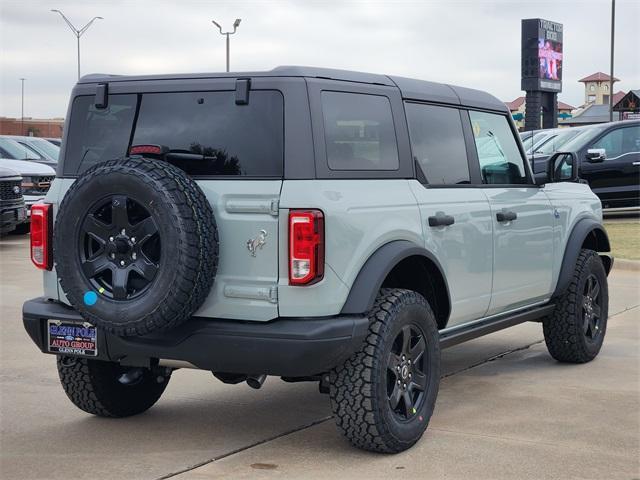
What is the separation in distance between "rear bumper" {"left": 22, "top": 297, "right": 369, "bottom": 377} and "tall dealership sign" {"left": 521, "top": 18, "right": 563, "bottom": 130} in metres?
43.6

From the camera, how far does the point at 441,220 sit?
579 centimetres

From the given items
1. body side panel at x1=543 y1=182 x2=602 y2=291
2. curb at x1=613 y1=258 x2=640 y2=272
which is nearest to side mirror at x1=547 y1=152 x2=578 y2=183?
body side panel at x1=543 y1=182 x2=602 y2=291

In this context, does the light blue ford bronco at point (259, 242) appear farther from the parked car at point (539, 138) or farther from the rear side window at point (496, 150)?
the parked car at point (539, 138)

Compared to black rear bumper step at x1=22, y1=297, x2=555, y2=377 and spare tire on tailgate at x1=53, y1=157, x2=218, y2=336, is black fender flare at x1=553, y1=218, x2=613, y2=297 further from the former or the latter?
spare tire on tailgate at x1=53, y1=157, x2=218, y2=336

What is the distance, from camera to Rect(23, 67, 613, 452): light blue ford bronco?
4891 mm

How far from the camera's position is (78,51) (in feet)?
206

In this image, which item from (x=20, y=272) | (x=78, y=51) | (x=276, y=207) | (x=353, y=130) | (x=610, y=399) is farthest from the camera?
(x=78, y=51)

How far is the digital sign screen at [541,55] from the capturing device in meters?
49.6

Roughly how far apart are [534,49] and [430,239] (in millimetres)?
46940

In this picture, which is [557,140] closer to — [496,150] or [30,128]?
[496,150]

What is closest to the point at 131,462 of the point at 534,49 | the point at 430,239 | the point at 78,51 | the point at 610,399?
the point at 430,239

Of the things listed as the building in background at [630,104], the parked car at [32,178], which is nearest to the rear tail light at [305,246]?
the parked car at [32,178]

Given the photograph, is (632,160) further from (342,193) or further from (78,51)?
(78,51)

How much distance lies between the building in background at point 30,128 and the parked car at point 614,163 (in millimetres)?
73102
